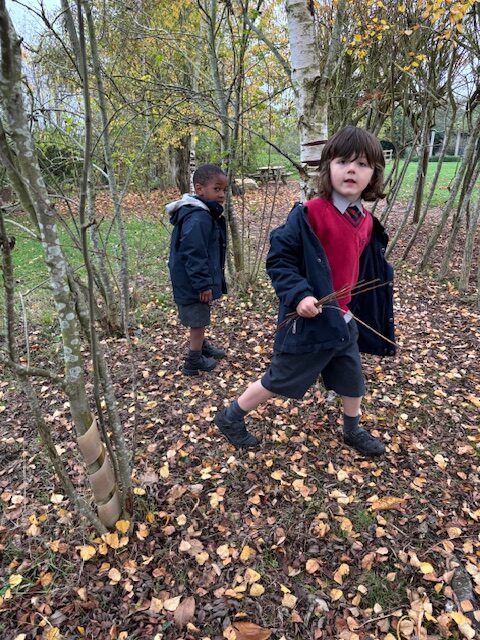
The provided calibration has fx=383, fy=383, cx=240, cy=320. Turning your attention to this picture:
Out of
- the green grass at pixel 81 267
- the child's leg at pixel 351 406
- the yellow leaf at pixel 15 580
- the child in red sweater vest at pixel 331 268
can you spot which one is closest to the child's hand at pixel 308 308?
the child in red sweater vest at pixel 331 268

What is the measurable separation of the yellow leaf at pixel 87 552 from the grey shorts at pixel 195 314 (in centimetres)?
172

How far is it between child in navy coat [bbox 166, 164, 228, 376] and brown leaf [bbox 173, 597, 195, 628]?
75.3 inches

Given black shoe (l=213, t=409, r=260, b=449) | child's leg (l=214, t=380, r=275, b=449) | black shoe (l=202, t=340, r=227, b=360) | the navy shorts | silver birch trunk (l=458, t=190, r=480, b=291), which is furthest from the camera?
silver birch trunk (l=458, t=190, r=480, b=291)

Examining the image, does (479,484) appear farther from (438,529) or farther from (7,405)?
(7,405)

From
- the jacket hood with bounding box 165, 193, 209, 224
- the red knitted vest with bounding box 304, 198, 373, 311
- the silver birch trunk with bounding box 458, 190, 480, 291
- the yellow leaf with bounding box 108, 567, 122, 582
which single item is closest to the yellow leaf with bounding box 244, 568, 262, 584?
the yellow leaf with bounding box 108, 567, 122, 582

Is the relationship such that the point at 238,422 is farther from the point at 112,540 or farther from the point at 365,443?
the point at 112,540

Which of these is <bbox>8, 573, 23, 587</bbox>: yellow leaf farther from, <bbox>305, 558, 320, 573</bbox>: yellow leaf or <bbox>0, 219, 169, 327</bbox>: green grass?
<bbox>0, 219, 169, 327</bbox>: green grass

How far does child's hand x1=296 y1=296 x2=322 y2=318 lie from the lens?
184 cm

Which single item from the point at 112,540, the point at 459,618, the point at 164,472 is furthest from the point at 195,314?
the point at 459,618

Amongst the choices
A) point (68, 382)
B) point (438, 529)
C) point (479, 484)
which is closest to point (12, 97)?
point (68, 382)

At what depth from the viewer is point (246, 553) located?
1.98 metres

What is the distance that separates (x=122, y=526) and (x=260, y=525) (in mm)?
740

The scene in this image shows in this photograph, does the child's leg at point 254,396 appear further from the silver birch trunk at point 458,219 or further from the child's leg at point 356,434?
the silver birch trunk at point 458,219

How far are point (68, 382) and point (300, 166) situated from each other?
204cm
